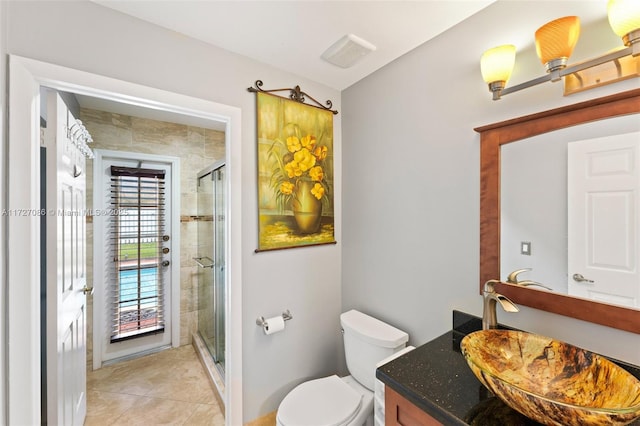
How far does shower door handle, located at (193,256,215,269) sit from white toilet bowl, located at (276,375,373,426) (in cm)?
135

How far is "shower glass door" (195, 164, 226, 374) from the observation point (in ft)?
7.06

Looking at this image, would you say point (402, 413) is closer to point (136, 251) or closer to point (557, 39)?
point (557, 39)

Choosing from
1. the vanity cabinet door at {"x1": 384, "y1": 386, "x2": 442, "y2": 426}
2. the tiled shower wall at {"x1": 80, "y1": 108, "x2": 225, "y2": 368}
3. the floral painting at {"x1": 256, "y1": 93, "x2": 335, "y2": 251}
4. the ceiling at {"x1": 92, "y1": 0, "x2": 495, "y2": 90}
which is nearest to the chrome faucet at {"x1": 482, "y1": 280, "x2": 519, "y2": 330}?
the vanity cabinet door at {"x1": 384, "y1": 386, "x2": 442, "y2": 426}

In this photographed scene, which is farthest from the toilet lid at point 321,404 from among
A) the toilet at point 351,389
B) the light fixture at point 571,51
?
the light fixture at point 571,51

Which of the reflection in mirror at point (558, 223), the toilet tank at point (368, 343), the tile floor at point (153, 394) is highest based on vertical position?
the reflection in mirror at point (558, 223)

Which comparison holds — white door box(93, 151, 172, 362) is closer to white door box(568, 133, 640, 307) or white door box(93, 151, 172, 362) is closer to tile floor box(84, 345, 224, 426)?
tile floor box(84, 345, 224, 426)

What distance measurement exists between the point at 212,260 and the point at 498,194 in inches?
86.8

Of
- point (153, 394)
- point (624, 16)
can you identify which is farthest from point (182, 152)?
point (624, 16)

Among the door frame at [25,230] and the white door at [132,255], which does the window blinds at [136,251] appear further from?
the door frame at [25,230]

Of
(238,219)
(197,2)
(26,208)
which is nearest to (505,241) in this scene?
(238,219)

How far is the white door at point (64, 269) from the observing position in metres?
1.17

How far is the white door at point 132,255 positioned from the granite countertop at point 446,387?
2.52 meters

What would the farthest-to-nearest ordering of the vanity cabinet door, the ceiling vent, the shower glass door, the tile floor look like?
the shower glass door → the tile floor → the ceiling vent → the vanity cabinet door

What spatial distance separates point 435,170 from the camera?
1465 mm
